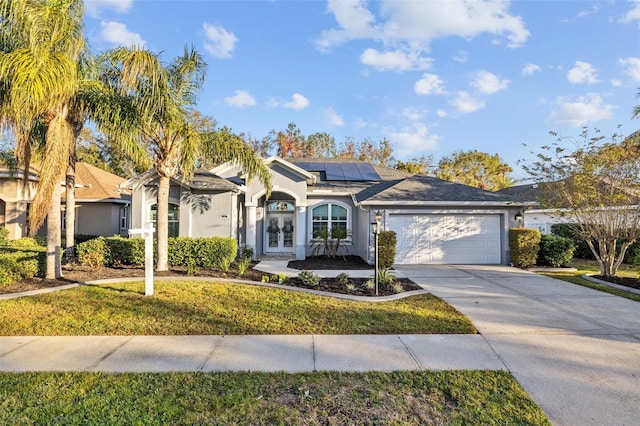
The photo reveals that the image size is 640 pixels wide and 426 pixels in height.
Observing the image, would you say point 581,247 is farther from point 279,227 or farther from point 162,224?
point 162,224

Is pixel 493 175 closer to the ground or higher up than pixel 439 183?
higher up

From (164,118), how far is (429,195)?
981 cm

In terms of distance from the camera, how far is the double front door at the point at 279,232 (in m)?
15.6

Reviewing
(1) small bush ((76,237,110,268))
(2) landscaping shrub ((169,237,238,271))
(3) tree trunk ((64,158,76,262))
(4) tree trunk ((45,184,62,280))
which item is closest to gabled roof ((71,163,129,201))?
(3) tree trunk ((64,158,76,262))

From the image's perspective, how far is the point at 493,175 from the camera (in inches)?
1248

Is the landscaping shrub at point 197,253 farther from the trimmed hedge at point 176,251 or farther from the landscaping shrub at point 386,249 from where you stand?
the landscaping shrub at point 386,249

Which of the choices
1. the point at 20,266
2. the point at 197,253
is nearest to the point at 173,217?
the point at 197,253

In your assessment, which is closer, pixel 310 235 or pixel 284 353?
pixel 284 353

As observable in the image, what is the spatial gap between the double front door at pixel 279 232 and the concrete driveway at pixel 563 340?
770cm

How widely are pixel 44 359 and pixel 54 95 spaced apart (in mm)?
6006

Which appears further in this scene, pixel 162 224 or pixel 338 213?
pixel 338 213

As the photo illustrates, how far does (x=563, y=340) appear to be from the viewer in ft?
16.1

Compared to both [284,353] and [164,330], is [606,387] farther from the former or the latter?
[164,330]

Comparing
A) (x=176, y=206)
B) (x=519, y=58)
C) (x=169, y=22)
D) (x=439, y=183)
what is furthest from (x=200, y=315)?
(x=519, y=58)
